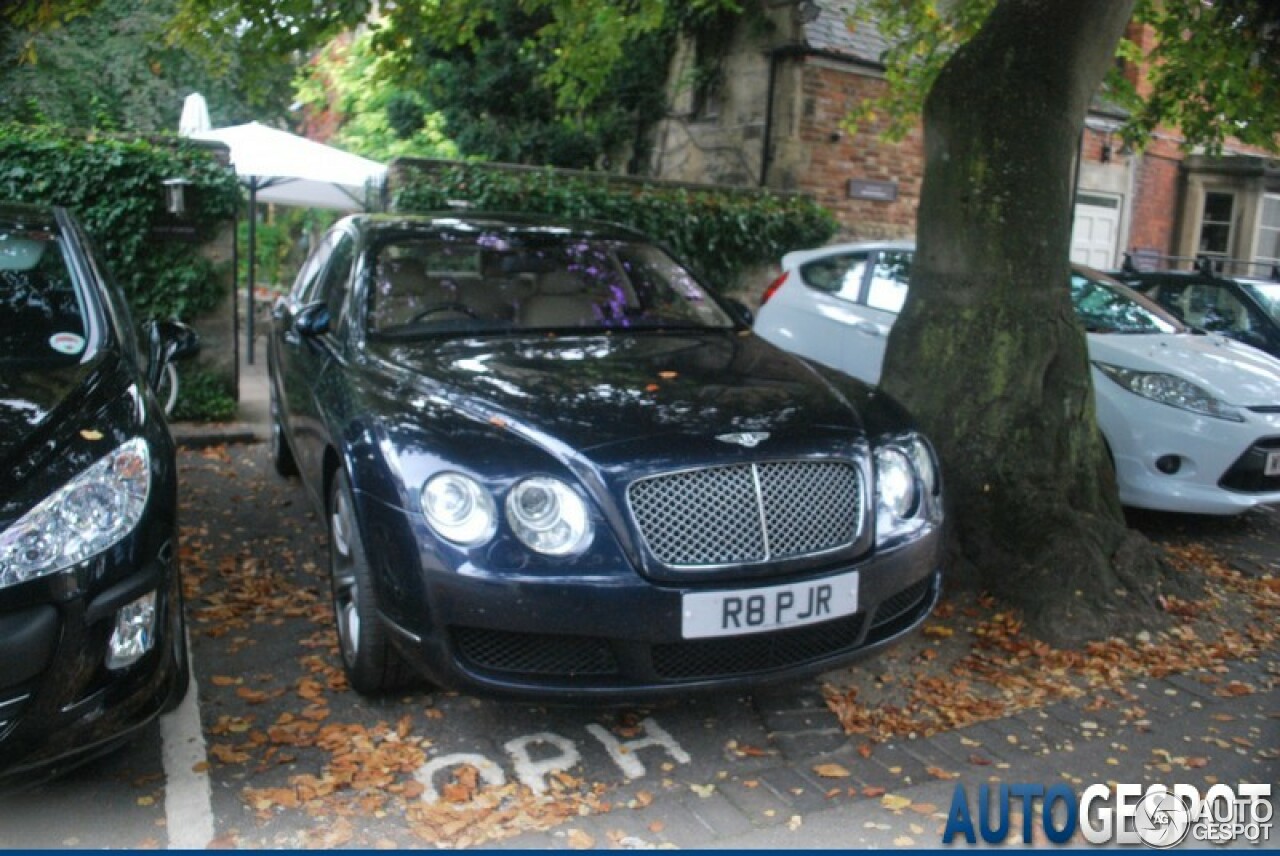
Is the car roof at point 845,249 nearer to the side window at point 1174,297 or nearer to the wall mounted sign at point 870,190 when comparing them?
the side window at point 1174,297

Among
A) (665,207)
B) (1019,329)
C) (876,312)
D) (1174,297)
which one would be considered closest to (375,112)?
(665,207)

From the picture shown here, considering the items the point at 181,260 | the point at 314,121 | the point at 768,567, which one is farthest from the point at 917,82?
the point at 314,121

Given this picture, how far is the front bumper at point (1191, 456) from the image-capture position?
570 cm

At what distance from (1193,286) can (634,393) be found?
7024 millimetres

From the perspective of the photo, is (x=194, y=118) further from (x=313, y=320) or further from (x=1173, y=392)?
(x=1173, y=392)

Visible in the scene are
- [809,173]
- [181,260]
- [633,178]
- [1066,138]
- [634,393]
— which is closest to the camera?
[634,393]

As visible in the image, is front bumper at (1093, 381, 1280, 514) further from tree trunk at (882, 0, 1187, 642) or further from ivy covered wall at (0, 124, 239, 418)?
ivy covered wall at (0, 124, 239, 418)

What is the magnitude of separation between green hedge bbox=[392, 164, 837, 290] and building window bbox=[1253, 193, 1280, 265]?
1075cm

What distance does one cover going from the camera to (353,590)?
369 centimetres

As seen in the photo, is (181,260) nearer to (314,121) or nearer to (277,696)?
(277,696)

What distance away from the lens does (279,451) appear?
668cm

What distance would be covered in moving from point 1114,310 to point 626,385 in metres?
4.40

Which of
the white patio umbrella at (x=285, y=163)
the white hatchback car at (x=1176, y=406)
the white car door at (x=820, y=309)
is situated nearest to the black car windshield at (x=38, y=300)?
the white car door at (x=820, y=309)

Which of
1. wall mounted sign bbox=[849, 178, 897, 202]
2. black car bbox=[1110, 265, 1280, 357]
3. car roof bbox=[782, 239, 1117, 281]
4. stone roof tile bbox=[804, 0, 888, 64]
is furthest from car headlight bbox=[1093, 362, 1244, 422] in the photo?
stone roof tile bbox=[804, 0, 888, 64]
